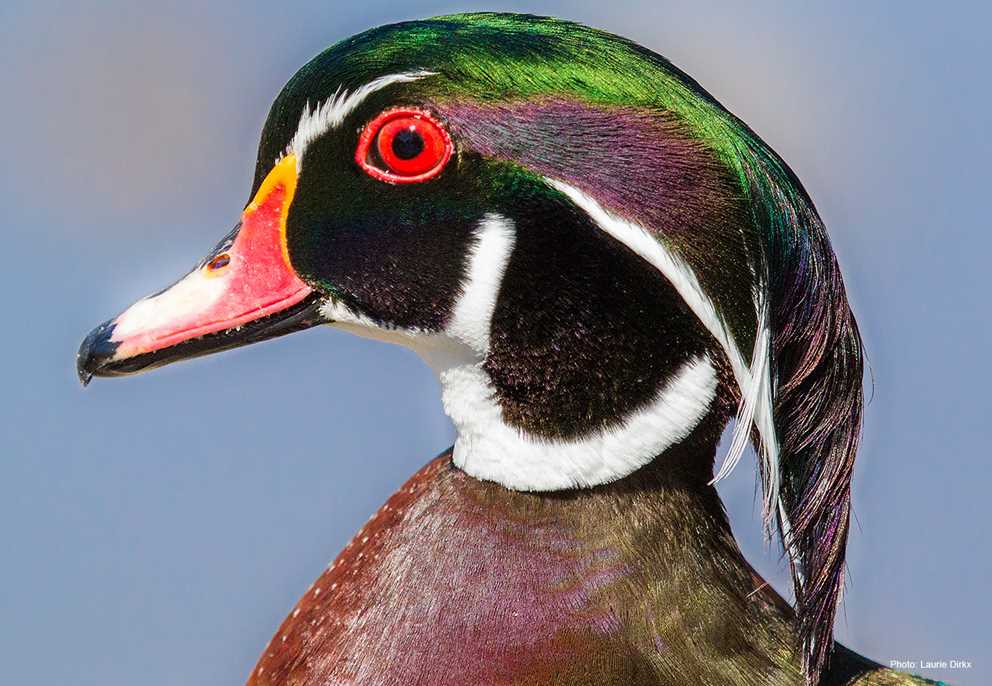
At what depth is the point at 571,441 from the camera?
93 cm

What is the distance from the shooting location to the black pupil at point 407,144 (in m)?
0.87

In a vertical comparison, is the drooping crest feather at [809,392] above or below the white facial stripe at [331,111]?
below

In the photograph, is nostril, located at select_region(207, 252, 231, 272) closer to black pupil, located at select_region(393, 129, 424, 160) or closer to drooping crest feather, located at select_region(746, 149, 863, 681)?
black pupil, located at select_region(393, 129, 424, 160)

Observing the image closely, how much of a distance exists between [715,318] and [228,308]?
32 cm

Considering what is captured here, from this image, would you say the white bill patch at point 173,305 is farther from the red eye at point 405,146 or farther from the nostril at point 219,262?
the red eye at point 405,146

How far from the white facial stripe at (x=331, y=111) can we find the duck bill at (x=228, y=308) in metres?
0.02

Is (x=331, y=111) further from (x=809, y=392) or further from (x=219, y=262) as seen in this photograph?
(x=809, y=392)

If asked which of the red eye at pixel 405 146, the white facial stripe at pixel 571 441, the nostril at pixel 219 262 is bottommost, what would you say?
the white facial stripe at pixel 571 441

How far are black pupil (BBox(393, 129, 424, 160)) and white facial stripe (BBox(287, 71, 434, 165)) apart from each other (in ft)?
0.11

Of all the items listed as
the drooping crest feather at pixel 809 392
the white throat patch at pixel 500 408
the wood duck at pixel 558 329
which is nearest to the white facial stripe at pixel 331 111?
the wood duck at pixel 558 329

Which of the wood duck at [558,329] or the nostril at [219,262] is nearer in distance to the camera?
the wood duck at [558,329]

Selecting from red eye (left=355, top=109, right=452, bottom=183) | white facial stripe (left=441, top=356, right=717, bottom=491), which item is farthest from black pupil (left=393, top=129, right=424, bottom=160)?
white facial stripe (left=441, top=356, right=717, bottom=491)

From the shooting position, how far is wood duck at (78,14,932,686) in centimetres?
85

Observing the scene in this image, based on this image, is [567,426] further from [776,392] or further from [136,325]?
[136,325]
